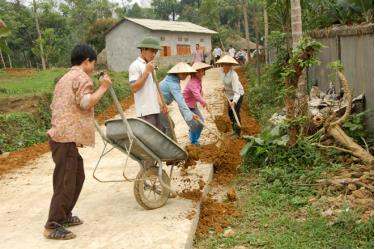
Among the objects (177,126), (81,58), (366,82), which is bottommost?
(177,126)

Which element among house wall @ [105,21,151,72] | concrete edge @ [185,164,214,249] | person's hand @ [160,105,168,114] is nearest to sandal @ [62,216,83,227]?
concrete edge @ [185,164,214,249]

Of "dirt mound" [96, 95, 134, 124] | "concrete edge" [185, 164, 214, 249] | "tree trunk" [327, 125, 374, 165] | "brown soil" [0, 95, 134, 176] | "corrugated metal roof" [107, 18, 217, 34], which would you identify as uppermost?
"corrugated metal roof" [107, 18, 217, 34]

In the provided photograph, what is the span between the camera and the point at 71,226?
470cm

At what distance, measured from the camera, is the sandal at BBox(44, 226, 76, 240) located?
434 cm

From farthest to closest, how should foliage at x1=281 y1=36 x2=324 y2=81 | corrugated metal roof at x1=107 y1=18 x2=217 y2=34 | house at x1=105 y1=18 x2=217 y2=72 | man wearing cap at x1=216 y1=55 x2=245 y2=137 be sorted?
1. house at x1=105 y1=18 x2=217 y2=72
2. corrugated metal roof at x1=107 y1=18 x2=217 y2=34
3. man wearing cap at x1=216 y1=55 x2=245 y2=137
4. foliage at x1=281 y1=36 x2=324 y2=81

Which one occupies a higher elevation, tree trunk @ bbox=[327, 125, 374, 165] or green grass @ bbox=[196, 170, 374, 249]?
tree trunk @ bbox=[327, 125, 374, 165]

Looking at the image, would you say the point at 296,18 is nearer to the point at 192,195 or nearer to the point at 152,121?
the point at 152,121

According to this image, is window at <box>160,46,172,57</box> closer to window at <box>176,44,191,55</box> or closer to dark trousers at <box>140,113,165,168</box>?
window at <box>176,44,191,55</box>

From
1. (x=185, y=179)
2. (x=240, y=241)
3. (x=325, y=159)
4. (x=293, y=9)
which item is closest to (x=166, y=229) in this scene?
(x=240, y=241)

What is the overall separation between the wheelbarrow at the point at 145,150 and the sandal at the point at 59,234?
2.12 ft

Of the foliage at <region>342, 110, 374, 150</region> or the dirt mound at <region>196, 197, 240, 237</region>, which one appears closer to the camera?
the dirt mound at <region>196, 197, 240, 237</region>

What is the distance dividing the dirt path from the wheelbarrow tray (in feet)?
1.95

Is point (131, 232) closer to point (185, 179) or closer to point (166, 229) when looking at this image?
point (166, 229)

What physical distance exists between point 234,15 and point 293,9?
47512mm
